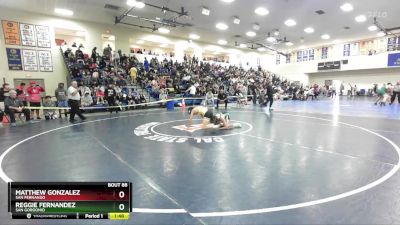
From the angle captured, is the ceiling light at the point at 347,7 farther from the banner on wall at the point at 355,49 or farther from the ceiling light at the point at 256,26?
the banner on wall at the point at 355,49

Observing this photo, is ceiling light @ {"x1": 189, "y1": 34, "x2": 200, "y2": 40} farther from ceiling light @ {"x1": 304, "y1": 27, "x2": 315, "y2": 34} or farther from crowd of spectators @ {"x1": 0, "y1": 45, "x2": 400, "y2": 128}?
ceiling light @ {"x1": 304, "y1": 27, "x2": 315, "y2": 34}

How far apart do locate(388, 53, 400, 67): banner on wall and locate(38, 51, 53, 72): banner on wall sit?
29.7 meters

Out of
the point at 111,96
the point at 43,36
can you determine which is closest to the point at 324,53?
the point at 111,96

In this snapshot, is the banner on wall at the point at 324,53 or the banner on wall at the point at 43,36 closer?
the banner on wall at the point at 43,36

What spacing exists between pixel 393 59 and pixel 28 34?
30846 millimetres

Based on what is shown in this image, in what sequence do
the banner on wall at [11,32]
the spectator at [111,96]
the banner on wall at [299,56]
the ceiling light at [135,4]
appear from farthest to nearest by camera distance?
the banner on wall at [299,56] < the banner on wall at [11,32] < the ceiling light at [135,4] < the spectator at [111,96]

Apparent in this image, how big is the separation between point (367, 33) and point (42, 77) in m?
26.9

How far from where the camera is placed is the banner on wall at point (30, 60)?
48.8ft

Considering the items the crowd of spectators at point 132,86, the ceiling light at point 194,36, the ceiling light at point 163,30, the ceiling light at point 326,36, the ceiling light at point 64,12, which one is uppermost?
the ceiling light at point 326,36

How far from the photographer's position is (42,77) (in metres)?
15.6

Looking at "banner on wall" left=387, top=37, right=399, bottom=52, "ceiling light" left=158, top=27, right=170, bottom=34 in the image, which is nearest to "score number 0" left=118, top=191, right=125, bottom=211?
"ceiling light" left=158, top=27, right=170, bottom=34

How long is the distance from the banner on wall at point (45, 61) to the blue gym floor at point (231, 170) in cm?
1048

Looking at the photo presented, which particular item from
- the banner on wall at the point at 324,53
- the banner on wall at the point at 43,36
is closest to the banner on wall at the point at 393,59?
the banner on wall at the point at 324,53
